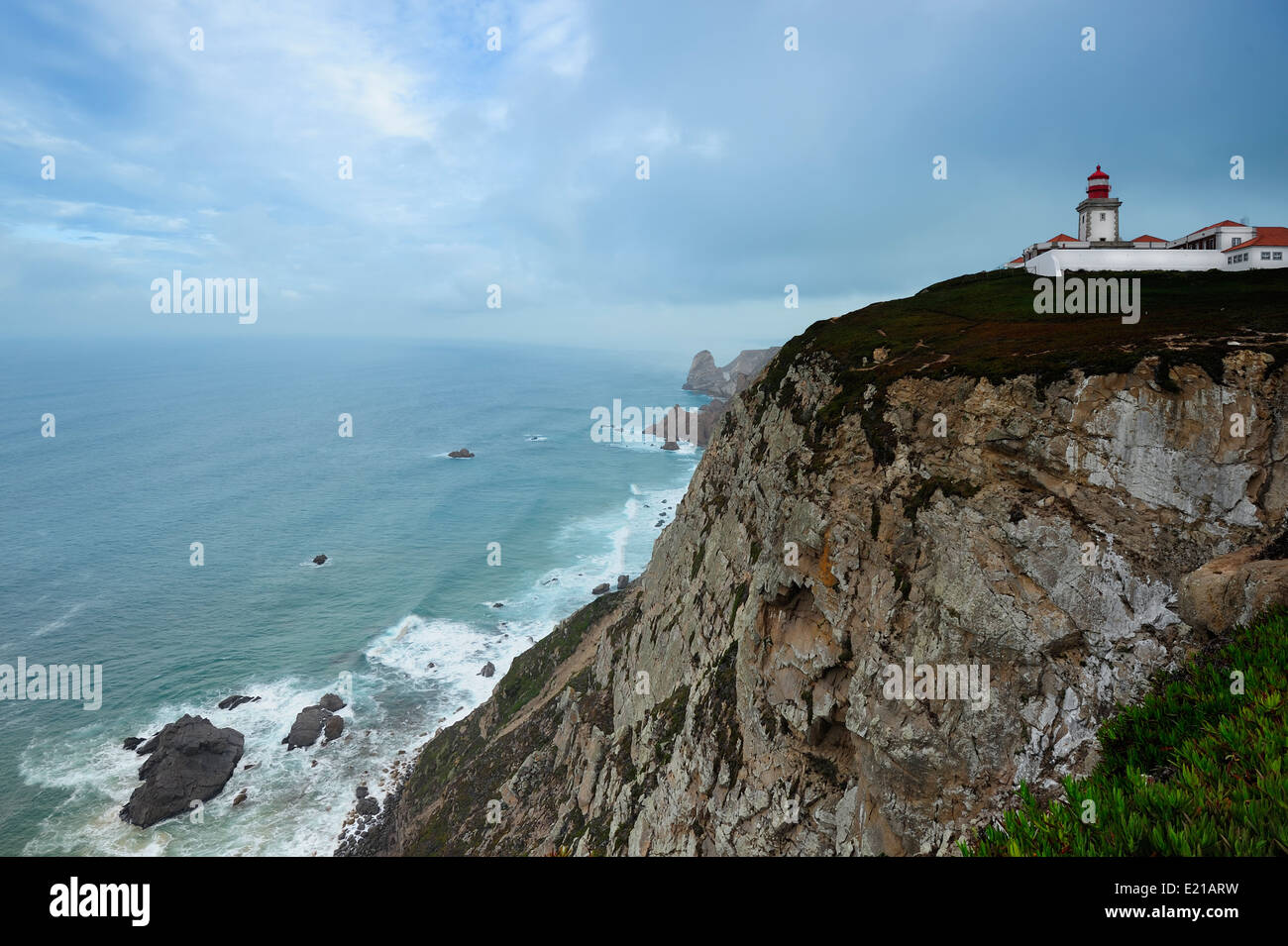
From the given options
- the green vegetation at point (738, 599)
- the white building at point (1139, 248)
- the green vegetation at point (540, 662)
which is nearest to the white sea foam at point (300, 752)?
the green vegetation at point (540, 662)

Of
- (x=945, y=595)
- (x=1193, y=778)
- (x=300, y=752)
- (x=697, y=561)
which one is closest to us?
(x=1193, y=778)

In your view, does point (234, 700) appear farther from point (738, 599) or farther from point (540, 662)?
point (738, 599)

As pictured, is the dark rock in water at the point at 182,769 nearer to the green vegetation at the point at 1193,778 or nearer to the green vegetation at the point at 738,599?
the green vegetation at the point at 738,599

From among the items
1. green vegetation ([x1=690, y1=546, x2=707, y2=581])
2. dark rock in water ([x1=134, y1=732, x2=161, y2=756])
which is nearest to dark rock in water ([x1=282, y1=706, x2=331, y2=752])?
dark rock in water ([x1=134, y1=732, x2=161, y2=756])

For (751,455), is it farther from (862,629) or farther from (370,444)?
(370,444)

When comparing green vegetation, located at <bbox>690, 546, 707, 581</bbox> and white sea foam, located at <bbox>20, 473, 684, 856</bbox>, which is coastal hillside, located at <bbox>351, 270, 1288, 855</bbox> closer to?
green vegetation, located at <bbox>690, 546, 707, 581</bbox>

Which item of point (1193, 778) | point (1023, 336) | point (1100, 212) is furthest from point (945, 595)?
point (1100, 212)
